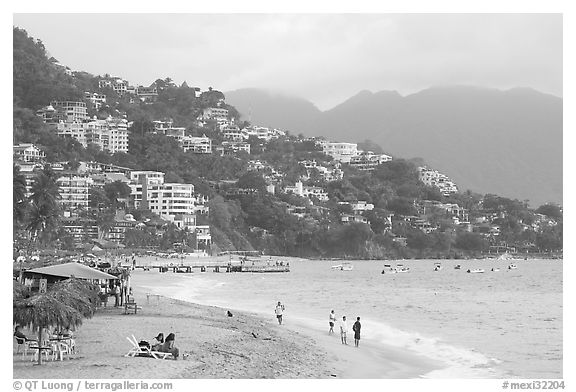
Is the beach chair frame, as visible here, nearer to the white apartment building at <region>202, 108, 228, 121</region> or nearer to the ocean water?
the ocean water

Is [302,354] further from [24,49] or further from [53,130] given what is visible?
[24,49]

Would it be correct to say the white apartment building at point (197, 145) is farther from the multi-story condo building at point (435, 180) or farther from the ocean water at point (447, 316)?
the ocean water at point (447, 316)

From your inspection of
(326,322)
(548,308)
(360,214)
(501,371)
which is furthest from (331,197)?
(501,371)

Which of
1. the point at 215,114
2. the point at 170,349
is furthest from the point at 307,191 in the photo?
the point at 170,349

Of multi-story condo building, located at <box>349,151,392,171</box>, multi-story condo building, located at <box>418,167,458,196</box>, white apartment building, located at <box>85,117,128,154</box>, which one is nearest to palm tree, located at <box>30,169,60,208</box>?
white apartment building, located at <box>85,117,128,154</box>

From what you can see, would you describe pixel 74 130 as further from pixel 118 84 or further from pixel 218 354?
pixel 218 354

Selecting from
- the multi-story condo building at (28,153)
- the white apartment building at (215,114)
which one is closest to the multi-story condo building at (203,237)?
the multi-story condo building at (28,153)
